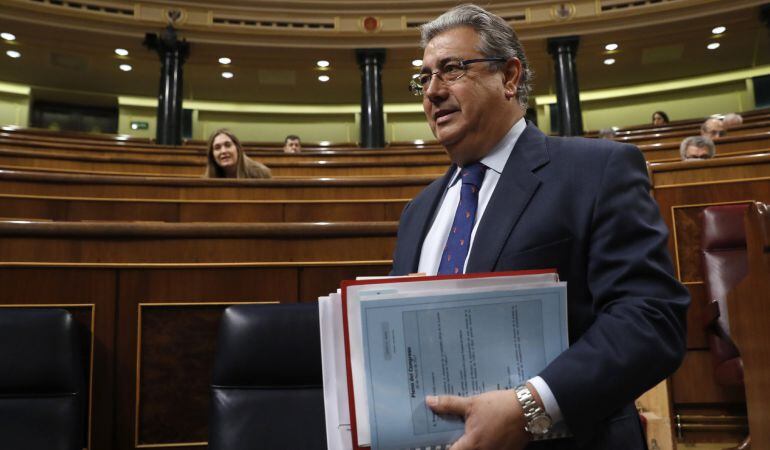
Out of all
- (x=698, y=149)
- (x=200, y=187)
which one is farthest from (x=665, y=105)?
(x=200, y=187)

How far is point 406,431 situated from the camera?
298mm

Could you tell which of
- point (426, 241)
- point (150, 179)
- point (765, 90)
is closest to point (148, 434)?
point (426, 241)

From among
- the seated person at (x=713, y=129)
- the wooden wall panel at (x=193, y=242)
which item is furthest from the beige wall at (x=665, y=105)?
the wooden wall panel at (x=193, y=242)

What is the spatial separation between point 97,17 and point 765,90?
449 centimetres

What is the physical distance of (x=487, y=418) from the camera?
297mm

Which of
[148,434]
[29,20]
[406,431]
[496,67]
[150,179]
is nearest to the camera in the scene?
[406,431]

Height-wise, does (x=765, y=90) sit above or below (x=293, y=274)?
above

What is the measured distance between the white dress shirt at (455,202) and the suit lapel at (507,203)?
0.4 inches

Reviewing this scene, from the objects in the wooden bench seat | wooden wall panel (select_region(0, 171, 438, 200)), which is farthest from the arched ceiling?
the wooden bench seat

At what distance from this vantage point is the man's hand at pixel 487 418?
0.97 feet

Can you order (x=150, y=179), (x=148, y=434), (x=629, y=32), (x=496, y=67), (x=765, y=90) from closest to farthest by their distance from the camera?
(x=496, y=67) → (x=148, y=434) → (x=150, y=179) → (x=629, y=32) → (x=765, y=90)

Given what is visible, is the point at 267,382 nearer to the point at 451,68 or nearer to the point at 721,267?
the point at 451,68

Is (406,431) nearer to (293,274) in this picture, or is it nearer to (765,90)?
(293,274)

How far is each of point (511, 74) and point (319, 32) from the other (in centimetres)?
328
